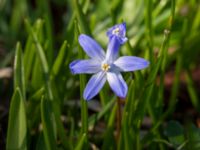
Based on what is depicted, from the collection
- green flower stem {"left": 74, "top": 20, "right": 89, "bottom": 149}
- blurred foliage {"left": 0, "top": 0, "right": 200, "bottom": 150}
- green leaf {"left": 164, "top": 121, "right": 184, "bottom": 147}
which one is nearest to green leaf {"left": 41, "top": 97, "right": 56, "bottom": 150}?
blurred foliage {"left": 0, "top": 0, "right": 200, "bottom": 150}

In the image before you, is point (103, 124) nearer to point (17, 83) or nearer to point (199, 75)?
point (17, 83)

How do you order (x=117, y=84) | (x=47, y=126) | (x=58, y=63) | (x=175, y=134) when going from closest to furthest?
(x=117, y=84)
(x=47, y=126)
(x=175, y=134)
(x=58, y=63)

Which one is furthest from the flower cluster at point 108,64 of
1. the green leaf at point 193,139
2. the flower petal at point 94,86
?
the green leaf at point 193,139

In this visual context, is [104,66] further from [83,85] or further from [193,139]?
[193,139]

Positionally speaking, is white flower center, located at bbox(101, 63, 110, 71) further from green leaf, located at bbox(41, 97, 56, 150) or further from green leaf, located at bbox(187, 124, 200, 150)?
green leaf, located at bbox(187, 124, 200, 150)

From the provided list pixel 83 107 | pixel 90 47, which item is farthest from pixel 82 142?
pixel 90 47

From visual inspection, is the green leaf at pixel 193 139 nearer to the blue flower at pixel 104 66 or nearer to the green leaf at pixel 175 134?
the green leaf at pixel 175 134

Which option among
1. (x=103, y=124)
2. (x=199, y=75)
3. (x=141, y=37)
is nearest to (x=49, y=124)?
(x=103, y=124)
